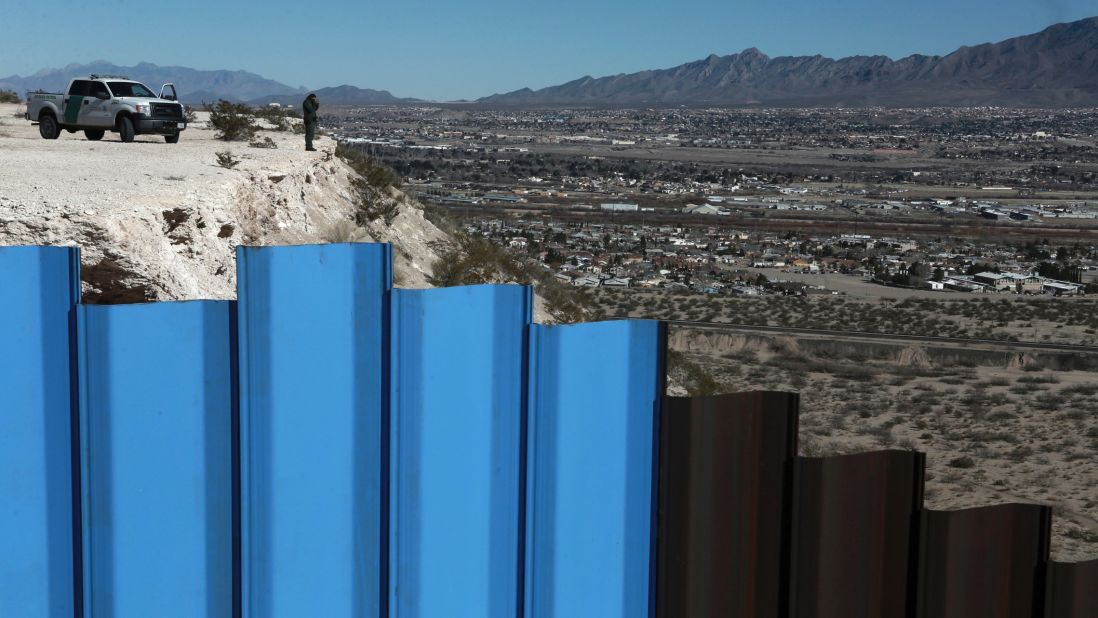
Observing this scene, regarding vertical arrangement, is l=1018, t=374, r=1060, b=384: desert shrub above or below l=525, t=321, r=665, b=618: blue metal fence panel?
below

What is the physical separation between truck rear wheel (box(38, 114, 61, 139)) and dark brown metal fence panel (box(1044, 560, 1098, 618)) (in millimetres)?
20764

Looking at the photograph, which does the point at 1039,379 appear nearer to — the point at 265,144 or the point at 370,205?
the point at 370,205

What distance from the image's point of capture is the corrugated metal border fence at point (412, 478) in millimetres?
2689

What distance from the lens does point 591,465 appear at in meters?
2.75

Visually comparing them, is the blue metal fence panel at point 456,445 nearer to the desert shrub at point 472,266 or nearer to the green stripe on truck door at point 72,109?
the desert shrub at point 472,266

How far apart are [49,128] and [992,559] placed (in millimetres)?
20792

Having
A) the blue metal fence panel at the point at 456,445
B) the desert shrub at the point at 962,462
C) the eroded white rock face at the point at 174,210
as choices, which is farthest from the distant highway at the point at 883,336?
the blue metal fence panel at the point at 456,445

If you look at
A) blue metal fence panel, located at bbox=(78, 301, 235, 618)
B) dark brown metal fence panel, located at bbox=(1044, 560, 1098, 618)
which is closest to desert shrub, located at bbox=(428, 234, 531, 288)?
blue metal fence panel, located at bbox=(78, 301, 235, 618)

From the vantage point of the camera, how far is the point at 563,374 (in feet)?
8.95

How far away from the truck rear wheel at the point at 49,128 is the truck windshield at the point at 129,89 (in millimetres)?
1196

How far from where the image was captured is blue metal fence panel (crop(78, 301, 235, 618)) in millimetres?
2680

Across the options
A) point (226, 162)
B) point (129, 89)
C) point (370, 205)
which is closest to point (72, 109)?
point (129, 89)

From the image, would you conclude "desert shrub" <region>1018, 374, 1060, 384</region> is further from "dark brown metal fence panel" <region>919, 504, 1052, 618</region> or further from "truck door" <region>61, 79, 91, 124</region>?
"dark brown metal fence panel" <region>919, 504, 1052, 618</region>

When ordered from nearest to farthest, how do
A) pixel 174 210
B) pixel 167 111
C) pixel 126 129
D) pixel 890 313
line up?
1. pixel 174 210
2. pixel 126 129
3. pixel 167 111
4. pixel 890 313
